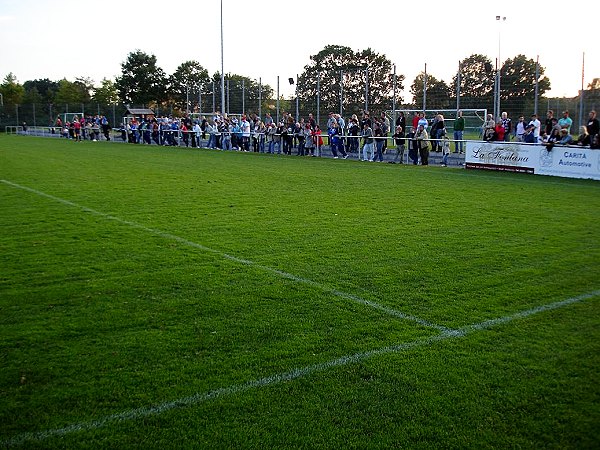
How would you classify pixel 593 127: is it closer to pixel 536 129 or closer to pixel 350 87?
pixel 536 129

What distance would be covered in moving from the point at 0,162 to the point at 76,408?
68.5 feet

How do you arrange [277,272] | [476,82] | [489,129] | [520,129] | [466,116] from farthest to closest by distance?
1. [466,116]
2. [476,82]
3. [520,129]
4. [489,129]
5. [277,272]

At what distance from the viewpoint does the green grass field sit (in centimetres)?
348

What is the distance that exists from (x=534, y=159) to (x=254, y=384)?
1663 centimetres

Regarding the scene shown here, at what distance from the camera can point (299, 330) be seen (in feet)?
16.1

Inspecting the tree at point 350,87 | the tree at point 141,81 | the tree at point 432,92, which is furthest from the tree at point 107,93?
the tree at point 432,92

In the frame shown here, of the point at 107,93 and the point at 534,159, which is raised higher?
the point at 107,93

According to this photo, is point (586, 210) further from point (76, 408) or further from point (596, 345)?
point (76, 408)

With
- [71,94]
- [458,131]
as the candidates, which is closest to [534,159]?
[458,131]

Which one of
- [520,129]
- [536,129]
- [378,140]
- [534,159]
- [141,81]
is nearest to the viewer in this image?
[534,159]

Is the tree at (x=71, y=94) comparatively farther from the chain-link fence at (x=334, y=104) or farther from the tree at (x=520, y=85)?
the tree at (x=520, y=85)

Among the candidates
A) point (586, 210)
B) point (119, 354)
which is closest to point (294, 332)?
point (119, 354)

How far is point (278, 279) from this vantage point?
6371 mm

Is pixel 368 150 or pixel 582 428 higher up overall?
pixel 368 150
